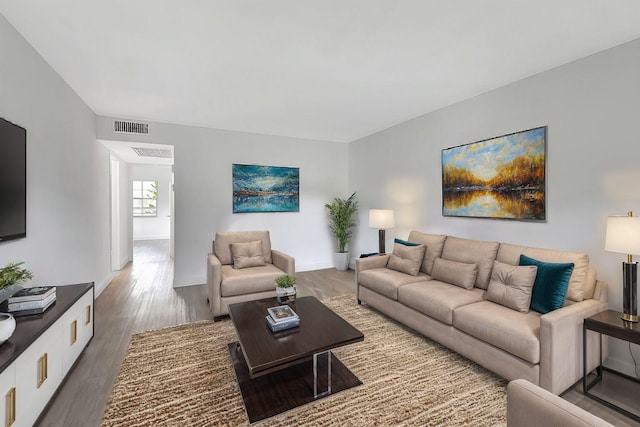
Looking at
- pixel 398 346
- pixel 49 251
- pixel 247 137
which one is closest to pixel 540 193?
pixel 398 346

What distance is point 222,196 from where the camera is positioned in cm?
489

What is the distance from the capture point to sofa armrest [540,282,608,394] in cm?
184

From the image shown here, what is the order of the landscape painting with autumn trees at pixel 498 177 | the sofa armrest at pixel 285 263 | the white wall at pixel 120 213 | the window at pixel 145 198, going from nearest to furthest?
the landscape painting with autumn trees at pixel 498 177 < the sofa armrest at pixel 285 263 < the white wall at pixel 120 213 < the window at pixel 145 198

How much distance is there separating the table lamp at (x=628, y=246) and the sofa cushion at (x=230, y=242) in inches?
140

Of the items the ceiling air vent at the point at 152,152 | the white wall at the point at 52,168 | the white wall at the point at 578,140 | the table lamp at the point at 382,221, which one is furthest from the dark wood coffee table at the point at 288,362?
the ceiling air vent at the point at 152,152

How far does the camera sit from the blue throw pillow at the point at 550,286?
2166mm

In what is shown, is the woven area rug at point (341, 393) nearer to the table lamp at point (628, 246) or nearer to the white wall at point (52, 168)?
the table lamp at point (628, 246)

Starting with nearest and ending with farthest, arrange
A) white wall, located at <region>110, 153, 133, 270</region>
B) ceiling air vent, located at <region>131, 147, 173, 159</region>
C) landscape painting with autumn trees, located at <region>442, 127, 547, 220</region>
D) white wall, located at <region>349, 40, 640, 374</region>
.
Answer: white wall, located at <region>349, 40, 640, 374</region>
landscape painting with autumn trees, located at <region>442, 127, 547, 220</region>
ceiling air vent, located at <region>131, 147, 173, 159</region>
white wall, located at <region>110, 153, 133, 270</region>

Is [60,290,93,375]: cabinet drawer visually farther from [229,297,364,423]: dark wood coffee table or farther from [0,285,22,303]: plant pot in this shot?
[229,297,364,423]: dark wood coffee table

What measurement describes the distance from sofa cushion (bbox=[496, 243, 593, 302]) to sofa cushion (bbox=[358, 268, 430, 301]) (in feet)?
3.03

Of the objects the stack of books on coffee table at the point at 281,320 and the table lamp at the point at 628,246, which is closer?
the table lamp at the point at 628,246

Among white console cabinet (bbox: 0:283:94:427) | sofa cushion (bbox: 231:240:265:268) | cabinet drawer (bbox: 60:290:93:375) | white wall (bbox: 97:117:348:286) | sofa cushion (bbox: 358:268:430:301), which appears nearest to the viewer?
white console cabinet (bbox: 0:283:94:427)

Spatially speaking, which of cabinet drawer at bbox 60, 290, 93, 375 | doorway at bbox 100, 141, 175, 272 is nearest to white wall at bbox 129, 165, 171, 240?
doorway at bbox 100, 141, 175, 272

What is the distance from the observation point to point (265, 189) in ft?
17.0
